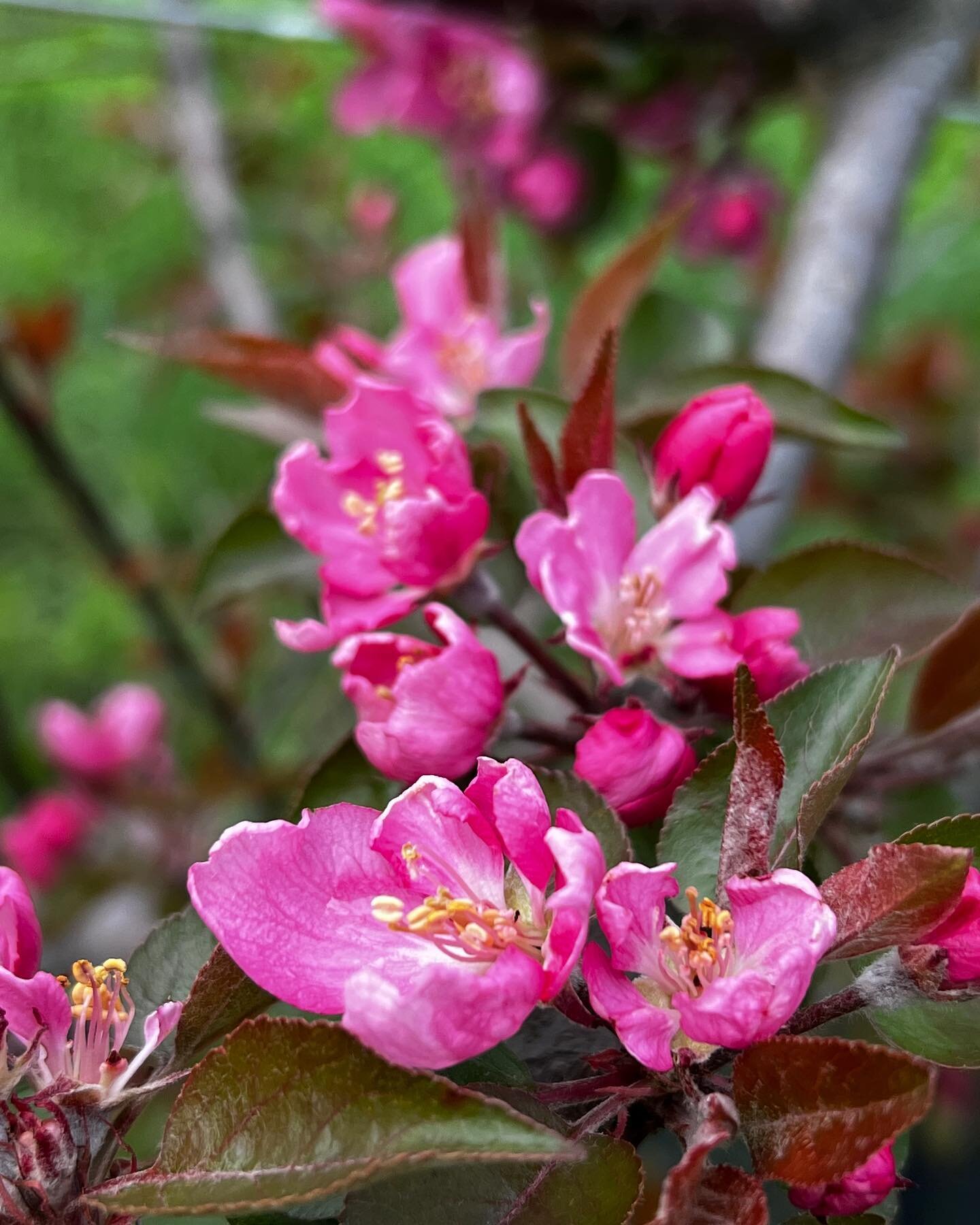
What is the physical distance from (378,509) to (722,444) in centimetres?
17

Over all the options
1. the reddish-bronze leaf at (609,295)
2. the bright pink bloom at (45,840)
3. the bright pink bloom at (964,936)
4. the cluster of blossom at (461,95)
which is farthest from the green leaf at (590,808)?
the bright pink bloom at (45,840)

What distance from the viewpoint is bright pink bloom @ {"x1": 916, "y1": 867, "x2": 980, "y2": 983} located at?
381 mm

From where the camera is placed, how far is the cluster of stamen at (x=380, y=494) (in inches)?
22.5

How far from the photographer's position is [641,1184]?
37cm

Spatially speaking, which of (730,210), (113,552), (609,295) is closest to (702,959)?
(609,295)

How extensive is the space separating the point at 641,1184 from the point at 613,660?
0.23 metres

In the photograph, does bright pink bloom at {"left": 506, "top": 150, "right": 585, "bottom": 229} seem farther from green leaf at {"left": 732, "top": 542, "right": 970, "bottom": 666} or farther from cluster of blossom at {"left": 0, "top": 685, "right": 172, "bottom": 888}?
green leaf at {"left": 732, "top": 542, "right": 970, "bottom": 666}

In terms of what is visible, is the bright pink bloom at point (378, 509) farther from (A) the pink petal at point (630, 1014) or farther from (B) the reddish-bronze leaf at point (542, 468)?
(A) the pink petal at point (630, 1014)

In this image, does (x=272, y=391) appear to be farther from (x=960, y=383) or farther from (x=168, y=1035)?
(x=960, y=383)

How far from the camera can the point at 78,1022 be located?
42 centimetres

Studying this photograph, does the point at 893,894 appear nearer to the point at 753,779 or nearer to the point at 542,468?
the point at 753,779

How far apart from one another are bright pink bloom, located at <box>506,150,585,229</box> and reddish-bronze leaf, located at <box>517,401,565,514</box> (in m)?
1.01

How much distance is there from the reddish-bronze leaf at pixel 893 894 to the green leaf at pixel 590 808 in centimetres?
8

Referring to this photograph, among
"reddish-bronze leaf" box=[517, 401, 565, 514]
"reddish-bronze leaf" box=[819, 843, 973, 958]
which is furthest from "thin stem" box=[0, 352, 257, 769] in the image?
"reddish-bronze leaf" box=[819, 843, 973, 958]
